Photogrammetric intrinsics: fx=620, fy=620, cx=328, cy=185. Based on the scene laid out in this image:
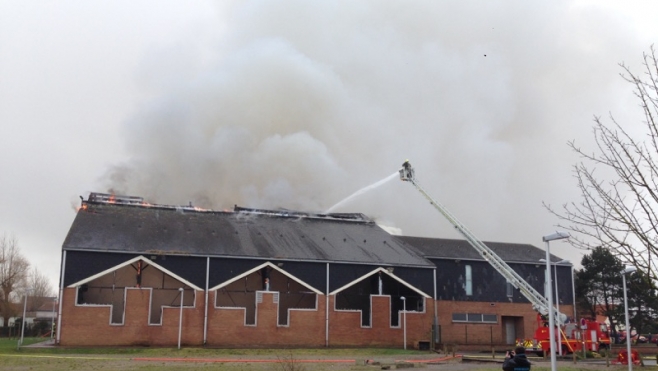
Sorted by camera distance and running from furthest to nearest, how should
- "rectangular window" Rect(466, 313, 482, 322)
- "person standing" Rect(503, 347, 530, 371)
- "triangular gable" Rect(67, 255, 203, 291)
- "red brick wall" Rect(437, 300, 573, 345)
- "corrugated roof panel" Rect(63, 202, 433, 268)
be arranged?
1. "rectangular window" Rect(466, 313, 482, 322)
2. "red brick wall" Rect(437, 300, 573, 345)
3. "corrugated roof panel" Rect(63, 202, 433, 268)
4. "triangular gable" Rect(67, 255, 203, 291)
5. "person standing" Rect(503, 347, 530, 371)

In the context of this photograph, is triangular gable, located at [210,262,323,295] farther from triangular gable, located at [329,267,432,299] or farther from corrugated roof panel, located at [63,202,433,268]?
triangular gable, located at [329,267,432,299]

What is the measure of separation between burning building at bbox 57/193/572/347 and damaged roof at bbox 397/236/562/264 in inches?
11.4

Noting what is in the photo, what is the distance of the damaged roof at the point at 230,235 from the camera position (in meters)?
Result: 41.7

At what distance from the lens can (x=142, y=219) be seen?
4569 cm

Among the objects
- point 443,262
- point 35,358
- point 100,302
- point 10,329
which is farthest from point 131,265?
point 10,329

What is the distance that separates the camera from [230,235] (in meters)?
45.8

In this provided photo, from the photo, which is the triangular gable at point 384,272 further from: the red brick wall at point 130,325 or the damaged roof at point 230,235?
the red brick wall at point 130,325

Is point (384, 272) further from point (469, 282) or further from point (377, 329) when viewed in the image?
point (469, 282)

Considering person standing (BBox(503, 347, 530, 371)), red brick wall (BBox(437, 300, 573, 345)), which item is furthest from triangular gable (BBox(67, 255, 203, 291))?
person standing (BBox(503, 347, 530, 371))

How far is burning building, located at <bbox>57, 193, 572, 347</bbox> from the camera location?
130ft

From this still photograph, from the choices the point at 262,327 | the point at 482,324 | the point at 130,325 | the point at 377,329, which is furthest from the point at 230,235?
the point at 482,324

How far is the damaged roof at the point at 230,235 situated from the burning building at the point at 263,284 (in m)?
0.12

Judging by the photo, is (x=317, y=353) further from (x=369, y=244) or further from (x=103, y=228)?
(x=103, y=228)

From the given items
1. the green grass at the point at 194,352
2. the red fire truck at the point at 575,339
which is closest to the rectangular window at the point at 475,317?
the green grass at the point at 194,352
